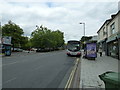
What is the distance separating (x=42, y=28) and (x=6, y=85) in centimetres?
5694

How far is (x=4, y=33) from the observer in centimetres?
4562

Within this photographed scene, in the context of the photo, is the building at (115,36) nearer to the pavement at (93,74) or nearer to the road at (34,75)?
the pavement at (93,74)

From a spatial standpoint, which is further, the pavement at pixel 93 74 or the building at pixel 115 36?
the building at pixel 115 36

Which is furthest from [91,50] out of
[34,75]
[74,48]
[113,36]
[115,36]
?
[34,75]

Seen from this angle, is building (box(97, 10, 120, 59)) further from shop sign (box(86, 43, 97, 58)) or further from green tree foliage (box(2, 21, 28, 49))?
green tree foliage (box(2, 21, 28, 49))

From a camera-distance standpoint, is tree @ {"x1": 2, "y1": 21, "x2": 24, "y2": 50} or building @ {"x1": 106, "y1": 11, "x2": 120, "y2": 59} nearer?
building @ {"x1": 106, "y1": 11, "x2": 120, "y2": 59}

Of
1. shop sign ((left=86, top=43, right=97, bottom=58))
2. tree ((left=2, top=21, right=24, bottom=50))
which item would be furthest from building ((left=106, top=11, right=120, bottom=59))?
tree ((left=2, top=21, right=24, bottom=50))

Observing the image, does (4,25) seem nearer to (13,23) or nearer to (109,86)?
(13,23)

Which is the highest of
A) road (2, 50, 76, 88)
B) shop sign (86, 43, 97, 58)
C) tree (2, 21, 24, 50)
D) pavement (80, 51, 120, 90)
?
tree (2, 21, 24, 50)

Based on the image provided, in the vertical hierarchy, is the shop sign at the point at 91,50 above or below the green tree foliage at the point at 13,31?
below

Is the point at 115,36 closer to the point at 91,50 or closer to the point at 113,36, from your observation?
the point at 113,36

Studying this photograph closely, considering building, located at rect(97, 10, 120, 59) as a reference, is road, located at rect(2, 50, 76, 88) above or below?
below

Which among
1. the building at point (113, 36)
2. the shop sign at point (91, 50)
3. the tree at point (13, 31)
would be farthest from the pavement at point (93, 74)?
the tree at point (13, 31)

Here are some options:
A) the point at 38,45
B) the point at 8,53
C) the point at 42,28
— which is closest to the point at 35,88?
the point at 8,53
